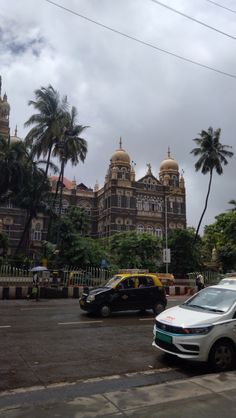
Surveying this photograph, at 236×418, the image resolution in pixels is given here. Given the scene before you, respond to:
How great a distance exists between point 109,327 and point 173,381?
576cm

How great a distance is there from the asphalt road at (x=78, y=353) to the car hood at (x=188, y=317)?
90 cm

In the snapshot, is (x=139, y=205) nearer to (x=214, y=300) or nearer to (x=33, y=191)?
(x=33, y=191)

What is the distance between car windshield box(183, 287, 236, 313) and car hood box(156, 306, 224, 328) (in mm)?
277

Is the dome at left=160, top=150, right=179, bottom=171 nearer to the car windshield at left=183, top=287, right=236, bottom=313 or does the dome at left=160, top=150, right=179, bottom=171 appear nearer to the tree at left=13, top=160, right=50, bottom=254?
the tree at left=13, top=160, right=50, bottom=254

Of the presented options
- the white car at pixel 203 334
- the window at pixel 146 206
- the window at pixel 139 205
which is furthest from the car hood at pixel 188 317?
the window at pixel 146 206

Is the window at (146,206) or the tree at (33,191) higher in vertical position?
the window at (146,206)

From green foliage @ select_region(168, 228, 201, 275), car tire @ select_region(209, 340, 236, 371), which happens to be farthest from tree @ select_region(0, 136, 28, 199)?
car tire @ select_region(209, 340, 236, 371)

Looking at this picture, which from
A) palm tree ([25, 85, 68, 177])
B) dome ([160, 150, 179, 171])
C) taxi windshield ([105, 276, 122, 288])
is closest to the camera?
taxi windshield ([105, 276, 122, 288])

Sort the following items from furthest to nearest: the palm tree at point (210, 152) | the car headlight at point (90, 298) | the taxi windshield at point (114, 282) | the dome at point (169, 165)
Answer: the dome at point (169, 165) < the palm tree at point (210, 152) < the taxi windshield at point (114, 282) < the car headlight at point (90, 298)

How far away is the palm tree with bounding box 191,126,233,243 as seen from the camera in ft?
Result: 160

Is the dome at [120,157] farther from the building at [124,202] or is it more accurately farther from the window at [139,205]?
the window at [139,205]

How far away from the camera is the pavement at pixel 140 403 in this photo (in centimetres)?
509

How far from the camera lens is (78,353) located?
28.6ft

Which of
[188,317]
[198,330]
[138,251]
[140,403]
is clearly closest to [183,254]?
[138,251]
